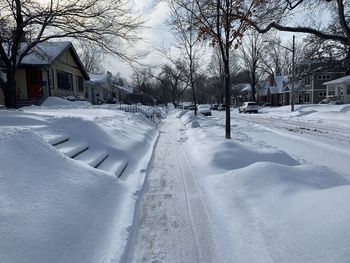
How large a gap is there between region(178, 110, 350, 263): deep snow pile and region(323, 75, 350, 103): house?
43715mm

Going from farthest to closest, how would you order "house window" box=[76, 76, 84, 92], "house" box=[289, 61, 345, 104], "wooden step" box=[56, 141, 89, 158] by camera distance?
"house" box=[289, 61, 345, 104] < "house window" box=[76, 76, 84, 92] < "wooden step" box=[56, 141, 89, 158]

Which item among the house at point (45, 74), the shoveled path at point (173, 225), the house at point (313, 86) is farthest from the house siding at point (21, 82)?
the house at point (313, 86)

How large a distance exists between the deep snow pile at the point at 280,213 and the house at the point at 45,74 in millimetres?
22810

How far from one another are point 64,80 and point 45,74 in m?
4.63

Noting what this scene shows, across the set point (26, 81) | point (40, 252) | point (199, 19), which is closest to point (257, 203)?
point (40, 252)

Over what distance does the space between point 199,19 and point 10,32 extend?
10314mm

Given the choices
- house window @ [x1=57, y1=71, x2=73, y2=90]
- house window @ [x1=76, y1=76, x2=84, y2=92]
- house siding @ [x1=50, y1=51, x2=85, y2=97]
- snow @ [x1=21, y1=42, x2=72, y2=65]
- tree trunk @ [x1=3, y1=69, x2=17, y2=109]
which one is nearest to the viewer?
tree trunk @ [x1=3, y1=69, x2=17, y2=109]

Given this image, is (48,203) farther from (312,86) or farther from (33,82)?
(312,86)

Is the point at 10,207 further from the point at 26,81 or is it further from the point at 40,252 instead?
the point at 26,81

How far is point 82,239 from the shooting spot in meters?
4.05

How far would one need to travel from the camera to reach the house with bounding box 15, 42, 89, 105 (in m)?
27.7

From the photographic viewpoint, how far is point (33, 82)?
2878 cm

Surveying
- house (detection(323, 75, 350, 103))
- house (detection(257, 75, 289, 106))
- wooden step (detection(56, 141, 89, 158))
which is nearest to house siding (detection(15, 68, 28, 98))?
wooden step (detection(56, 141, 89, 158))

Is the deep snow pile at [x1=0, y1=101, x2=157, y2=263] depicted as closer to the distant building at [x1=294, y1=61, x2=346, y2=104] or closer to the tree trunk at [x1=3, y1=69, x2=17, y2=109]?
the tree trunk at [x1=3, y1=69, x2=17, y2=109]
